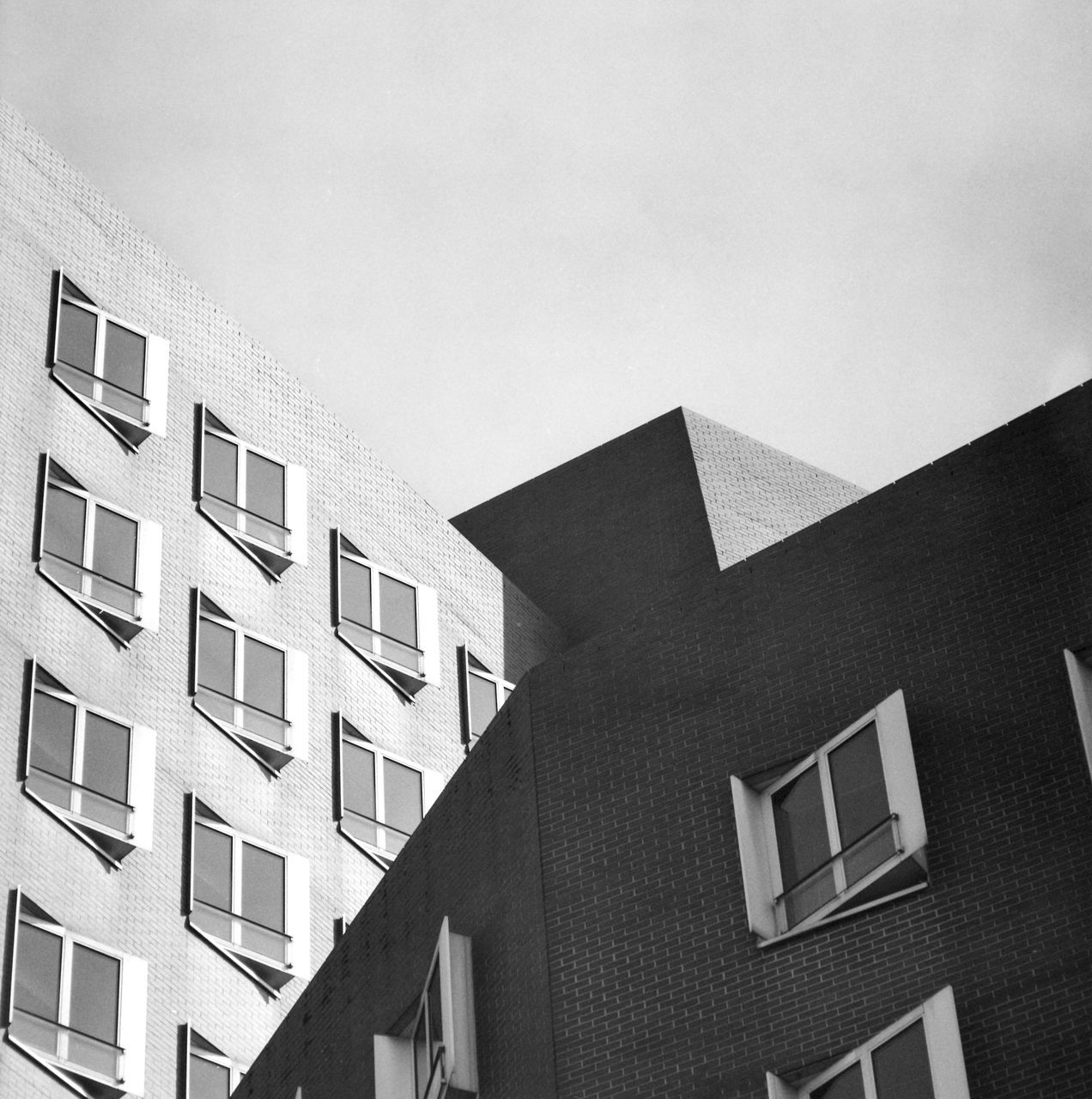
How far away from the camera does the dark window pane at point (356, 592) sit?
3978 centimetres

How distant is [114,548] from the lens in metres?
34.8

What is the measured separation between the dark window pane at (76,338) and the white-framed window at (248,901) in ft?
23.5

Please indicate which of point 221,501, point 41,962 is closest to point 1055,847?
point 41,962

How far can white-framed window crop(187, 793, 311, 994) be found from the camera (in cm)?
3344

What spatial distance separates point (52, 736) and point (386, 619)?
9.45 m

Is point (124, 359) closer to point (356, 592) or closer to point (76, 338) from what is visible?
point (76, 338)

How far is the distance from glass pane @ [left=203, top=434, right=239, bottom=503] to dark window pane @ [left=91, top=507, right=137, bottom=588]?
268 centimetres

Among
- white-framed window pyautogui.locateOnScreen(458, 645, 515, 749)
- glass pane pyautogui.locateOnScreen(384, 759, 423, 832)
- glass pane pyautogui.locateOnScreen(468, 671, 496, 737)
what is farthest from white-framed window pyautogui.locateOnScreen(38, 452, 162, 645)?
glass pane pyautogui.locateOnScreen(468, 671, 496, 737)

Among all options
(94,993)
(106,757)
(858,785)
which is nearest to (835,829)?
(858,785)

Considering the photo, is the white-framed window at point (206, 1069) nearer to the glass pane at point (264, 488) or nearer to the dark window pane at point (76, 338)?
the glass pane at point (264, 488)

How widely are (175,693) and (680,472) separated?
53.8 ft

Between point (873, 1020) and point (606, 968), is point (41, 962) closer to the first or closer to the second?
point (606, 968)

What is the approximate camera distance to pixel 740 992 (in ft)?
63.2

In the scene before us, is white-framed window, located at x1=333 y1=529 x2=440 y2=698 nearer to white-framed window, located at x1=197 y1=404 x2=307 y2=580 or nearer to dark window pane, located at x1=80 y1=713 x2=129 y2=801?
white-framed window, located at x1=197 y1=404 x2=307 y2=580
